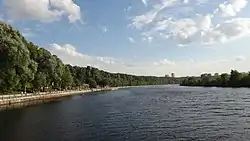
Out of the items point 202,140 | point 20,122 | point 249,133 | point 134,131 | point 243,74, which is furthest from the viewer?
point 243,74

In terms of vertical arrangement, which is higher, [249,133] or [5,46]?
[5,46]

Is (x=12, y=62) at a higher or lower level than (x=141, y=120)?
higher

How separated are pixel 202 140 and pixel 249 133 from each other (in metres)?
6.86

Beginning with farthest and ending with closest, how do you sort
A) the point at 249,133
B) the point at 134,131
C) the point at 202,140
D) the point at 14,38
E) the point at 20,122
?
the point at 14,38 → the point at 20,122 → the point at 134,131 → the point at 249,133 → the point at 202,140

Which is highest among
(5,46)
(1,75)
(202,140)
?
(5,46)

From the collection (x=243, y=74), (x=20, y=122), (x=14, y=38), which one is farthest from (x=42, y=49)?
(x=243, y=74)

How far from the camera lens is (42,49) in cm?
13450

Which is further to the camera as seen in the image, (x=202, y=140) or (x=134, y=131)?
(x=134, y=131)

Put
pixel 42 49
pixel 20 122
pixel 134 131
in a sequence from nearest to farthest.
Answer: pixel 134 131, pixel 20 122, pixel 42 49

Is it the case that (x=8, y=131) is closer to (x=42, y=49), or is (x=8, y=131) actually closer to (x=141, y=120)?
(x=141, y=120)

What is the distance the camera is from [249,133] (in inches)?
1433

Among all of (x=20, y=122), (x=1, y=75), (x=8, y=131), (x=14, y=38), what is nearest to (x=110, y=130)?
(x=8, y=131)

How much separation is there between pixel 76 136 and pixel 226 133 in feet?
55.7

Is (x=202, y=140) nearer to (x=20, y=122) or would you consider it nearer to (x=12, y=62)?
(x=20, y=122)
